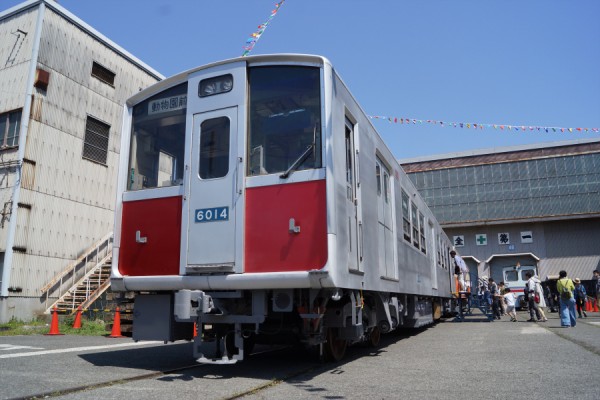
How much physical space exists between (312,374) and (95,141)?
50.2 ft

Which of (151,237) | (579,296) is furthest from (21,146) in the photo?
(579,296)

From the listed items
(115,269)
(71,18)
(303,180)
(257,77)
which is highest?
(71,18)

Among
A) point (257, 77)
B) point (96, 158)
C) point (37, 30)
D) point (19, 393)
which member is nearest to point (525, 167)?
point (96, 158)

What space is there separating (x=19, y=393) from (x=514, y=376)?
4.63 metres

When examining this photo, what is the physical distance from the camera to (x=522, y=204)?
3456cm

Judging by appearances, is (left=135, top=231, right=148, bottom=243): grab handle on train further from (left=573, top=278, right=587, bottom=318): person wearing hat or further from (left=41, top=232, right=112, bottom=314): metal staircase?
(left=573, top=278, right=587, bottom=318): person wearing hat

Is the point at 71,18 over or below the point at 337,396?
over

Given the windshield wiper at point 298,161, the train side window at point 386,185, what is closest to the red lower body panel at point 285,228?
the windshield wiper at point 298,161

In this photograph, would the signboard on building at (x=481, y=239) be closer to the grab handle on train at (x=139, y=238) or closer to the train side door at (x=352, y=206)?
the train side door at (x=352, y=206)

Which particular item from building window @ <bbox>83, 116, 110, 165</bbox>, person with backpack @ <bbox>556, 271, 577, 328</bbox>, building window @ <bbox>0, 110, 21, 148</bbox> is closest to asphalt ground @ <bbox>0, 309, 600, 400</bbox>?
person with backpack @ <bbox>556, 271, 577, 328</bbox>

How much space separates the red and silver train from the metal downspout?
1069 centimetres

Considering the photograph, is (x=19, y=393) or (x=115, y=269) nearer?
(x=19, y=393)

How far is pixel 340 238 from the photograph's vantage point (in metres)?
4.83

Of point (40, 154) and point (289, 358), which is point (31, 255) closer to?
point (40, 154)
